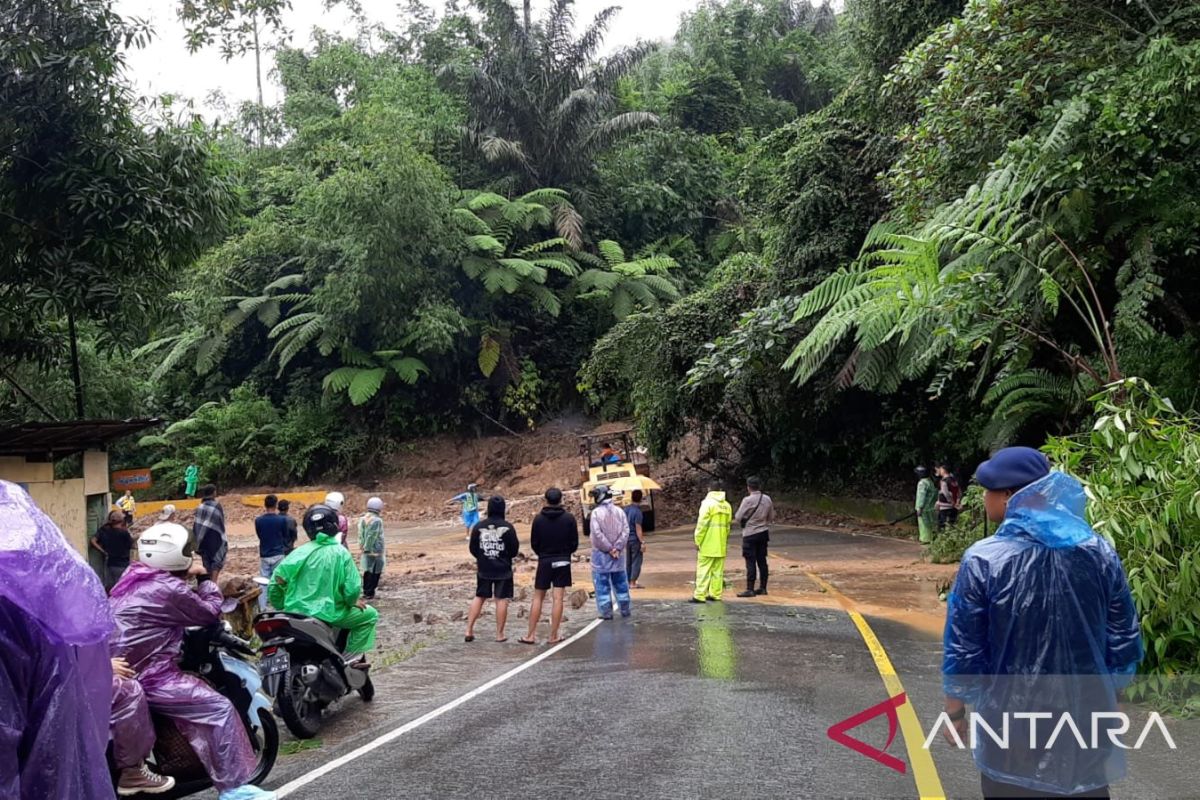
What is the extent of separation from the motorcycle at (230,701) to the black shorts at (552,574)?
4.71m

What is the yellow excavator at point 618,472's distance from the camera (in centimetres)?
2178

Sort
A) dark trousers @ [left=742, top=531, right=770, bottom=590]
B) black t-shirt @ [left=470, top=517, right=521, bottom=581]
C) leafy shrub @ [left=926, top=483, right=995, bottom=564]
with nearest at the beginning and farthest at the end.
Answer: black t-shirt @ [left=470, top=517, right=521, bottom=581], dark trousers @ [left=742, top=531, right=770, bottom=590], leafy shrub @ [left=926, top=483, right=995, bottom=564]

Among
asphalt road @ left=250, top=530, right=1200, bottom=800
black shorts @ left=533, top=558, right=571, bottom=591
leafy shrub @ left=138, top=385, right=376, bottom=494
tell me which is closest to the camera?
asphalt road @ left=250, top=530, right=1200, bottom=800

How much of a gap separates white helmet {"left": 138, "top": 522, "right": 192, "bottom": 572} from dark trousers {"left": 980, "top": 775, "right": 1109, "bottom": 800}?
3.84 m

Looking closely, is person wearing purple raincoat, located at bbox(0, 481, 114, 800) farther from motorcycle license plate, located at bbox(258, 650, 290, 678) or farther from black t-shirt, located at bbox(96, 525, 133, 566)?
black t-shirt, located at bbox(96, 525, 133, 566)

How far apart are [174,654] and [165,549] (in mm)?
519

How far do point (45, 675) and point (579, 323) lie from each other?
116 ft

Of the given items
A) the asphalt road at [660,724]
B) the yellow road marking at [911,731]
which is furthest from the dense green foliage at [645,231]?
the asphalt road at [660,724]

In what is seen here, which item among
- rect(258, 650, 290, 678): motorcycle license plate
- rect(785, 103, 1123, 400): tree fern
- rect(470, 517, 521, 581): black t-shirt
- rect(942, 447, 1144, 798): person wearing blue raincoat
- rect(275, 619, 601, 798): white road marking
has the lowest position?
rect(275, 619, 601, 798): white road marking

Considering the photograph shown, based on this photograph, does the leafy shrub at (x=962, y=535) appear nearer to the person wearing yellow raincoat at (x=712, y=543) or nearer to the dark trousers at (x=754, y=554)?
the dark trousers at (x=754, y=554)

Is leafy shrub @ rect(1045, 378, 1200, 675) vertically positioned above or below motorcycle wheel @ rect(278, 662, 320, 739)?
above

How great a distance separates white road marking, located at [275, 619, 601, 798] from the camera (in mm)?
5855

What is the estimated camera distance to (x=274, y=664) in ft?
23.0

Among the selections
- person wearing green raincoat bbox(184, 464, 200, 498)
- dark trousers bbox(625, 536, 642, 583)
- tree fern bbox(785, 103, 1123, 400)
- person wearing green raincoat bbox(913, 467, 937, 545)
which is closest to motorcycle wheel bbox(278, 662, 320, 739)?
tree fern bbox(785, 103, 1123, 400)
